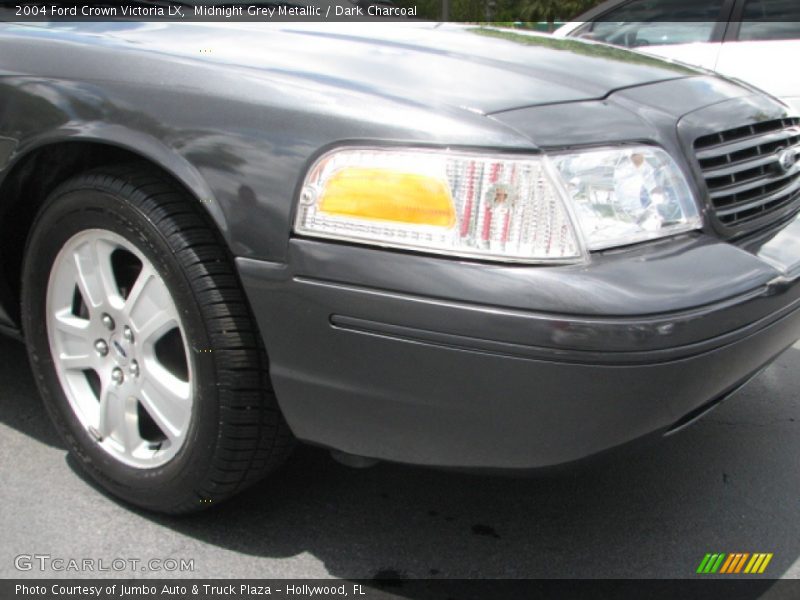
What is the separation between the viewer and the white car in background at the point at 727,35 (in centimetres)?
562

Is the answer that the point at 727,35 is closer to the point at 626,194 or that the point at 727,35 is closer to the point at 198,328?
the point at 626,194

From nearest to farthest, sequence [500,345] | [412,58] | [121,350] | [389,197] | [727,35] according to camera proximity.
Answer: [500,345] < [389,197] < [412,58] < [121,350] < [727,35]

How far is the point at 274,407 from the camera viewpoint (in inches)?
80.6

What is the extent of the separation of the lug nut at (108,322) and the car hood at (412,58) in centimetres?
67

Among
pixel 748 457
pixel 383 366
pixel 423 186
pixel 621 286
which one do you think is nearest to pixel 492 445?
pixel 383 366

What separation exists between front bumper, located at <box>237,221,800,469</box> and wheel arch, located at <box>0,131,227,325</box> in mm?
247

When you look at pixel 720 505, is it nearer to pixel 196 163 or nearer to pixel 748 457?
pixel 748 457

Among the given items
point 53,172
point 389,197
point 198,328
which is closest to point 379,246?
Result: point 389,197

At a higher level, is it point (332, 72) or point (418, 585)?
point (332, 72)

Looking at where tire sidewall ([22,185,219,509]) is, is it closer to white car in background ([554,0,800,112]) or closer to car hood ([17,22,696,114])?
car hood ([17,22,696,114])

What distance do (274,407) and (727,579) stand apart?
1145 mm

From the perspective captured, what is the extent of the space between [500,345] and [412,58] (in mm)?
823

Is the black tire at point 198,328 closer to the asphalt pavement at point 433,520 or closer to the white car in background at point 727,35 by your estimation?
the asphalt pavement at point 433,520

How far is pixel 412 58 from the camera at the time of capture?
84.3 inches
